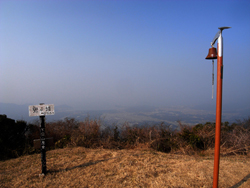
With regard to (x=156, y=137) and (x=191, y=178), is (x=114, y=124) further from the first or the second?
(x=191, y=178)

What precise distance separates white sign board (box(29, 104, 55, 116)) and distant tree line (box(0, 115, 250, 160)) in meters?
3.72

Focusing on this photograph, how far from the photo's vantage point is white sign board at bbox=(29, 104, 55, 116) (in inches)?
192

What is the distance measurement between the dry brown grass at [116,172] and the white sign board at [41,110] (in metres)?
1.81

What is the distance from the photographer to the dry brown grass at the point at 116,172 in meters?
4.40

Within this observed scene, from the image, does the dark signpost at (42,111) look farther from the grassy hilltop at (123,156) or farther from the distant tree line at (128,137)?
the distant tree line at (128,137)

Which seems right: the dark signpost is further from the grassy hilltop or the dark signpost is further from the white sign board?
the grassy hilltop

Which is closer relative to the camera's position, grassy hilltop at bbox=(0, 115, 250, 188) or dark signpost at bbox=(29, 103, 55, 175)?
grassy hilltop at bbox=(0, 115, 250, 188)

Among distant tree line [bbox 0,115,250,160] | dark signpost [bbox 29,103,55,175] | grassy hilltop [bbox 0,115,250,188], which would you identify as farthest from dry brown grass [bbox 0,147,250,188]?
distant tree line [bbox 0,115,250,160]

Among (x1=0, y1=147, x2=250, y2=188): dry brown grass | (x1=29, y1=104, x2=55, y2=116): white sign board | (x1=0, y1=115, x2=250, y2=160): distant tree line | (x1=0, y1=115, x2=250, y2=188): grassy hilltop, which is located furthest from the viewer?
(x1=0, y1=115, x2=250, y2=160): distant tree line

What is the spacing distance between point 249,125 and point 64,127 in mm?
10680

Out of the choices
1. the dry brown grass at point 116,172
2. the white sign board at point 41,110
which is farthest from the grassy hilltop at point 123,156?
the white sign board at point 41,110

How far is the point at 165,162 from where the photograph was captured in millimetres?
5902

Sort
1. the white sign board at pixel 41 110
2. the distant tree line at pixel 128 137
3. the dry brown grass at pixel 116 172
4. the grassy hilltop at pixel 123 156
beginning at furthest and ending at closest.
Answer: the distant tree line at pixel 128 137
the white sign board at pixel 41 110
the grassy hilltop at pixel 123 156
the dry brown grass at pixel 116 172

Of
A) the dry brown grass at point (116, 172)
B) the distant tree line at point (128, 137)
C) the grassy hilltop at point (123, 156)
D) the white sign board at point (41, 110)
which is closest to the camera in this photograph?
the dry brown grass at point (116, 172)
